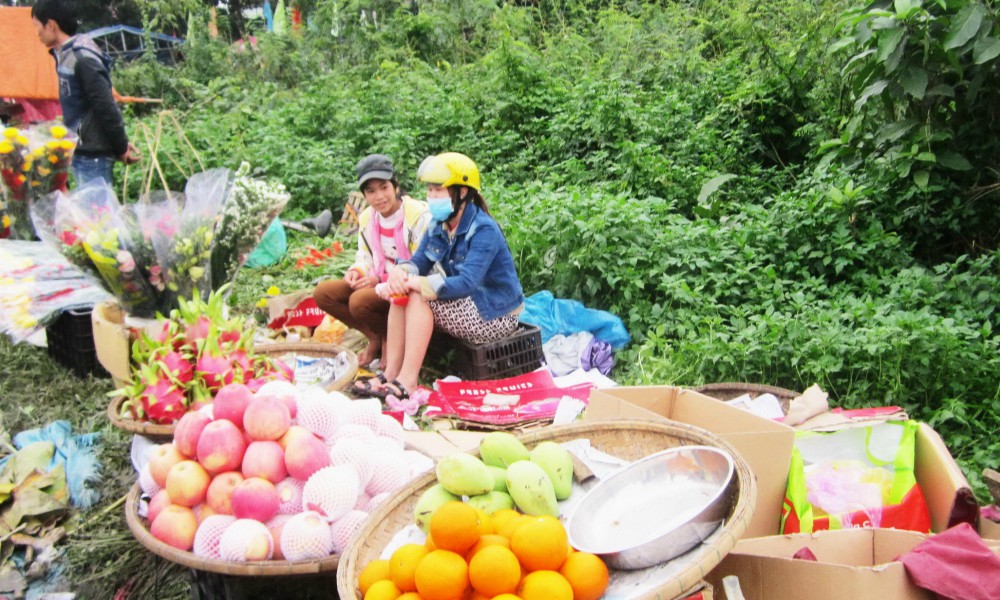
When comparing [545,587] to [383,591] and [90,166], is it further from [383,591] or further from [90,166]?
[90,166]

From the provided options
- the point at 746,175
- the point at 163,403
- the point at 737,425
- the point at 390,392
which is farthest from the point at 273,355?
the point at 746,175

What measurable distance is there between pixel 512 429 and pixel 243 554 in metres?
1.62

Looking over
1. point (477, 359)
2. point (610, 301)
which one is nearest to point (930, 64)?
point (610, 301)

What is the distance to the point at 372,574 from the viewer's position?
5.32 ft

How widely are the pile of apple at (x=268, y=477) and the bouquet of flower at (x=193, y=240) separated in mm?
1069

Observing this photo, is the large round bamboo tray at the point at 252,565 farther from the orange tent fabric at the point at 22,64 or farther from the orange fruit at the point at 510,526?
the orange tent fabric at the point at 22,64

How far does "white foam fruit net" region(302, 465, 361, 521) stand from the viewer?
82.7 inches

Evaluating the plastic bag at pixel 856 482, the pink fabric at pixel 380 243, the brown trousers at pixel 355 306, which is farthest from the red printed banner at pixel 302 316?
the plastic bag at pixel 856 482

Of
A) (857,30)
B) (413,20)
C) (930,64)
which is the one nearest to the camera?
(930,64)

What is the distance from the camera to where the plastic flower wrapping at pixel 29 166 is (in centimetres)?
434

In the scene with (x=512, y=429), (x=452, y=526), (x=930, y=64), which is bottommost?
(x=512, y=429)

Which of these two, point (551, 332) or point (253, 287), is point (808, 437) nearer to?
point (551, 332)

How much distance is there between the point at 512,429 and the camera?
3.45 meters

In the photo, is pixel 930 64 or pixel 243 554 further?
pixel 930 64
